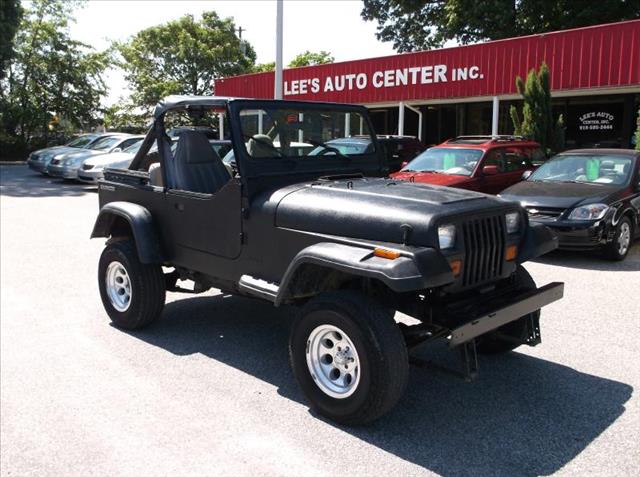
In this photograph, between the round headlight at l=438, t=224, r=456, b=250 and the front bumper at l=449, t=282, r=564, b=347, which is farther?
the round headlight at l=438, t=224, r=456, b=250

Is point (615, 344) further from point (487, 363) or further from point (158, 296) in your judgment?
point (158, 296)

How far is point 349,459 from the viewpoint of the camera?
11.0ft

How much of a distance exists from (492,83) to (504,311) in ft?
50.7

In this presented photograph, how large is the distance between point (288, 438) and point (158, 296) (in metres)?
2.22

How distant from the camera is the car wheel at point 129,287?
5.28 m

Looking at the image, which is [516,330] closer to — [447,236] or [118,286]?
[447,236]

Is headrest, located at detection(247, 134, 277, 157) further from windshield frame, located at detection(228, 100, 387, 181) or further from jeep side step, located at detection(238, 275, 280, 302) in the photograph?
jeep side step, located at detection(238, 275, 280, 302)

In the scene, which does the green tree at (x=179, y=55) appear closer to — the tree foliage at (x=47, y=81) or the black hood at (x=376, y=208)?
the tree foliage at (x=47, y=81)

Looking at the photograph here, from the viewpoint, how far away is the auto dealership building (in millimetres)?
15547

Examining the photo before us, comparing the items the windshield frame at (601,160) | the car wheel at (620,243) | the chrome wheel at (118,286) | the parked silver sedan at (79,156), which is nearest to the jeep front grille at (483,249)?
the chrome wheel at (118,286)

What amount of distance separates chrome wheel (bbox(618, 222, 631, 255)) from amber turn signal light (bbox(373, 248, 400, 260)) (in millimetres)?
5980

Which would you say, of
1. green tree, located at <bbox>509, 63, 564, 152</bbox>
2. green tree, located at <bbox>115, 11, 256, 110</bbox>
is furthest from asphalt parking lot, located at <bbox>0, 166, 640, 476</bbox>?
green tree, located at <bbox>115, 11, 256, 110</bbox>

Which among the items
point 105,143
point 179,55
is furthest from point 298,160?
point 179,55

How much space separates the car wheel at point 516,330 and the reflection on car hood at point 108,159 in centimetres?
1399
